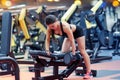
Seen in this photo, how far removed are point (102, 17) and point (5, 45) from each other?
5302 mm

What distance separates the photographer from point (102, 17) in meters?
8.29

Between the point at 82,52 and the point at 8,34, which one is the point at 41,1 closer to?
the point at 82,52

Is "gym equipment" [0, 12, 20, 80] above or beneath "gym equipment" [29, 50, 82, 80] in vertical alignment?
above

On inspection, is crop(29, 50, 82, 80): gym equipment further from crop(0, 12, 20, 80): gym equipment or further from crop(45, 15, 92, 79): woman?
crop(0, 12, 20, 80): gym equipment

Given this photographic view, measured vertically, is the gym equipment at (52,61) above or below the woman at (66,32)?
below

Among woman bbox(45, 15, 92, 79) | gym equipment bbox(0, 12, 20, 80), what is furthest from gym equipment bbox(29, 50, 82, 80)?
gym equipment bbox(0, 12, 20, 80)

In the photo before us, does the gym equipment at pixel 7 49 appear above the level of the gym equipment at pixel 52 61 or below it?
above

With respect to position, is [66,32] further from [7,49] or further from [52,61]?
[7,49]

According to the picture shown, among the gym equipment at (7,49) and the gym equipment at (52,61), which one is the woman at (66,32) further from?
the gym equipment at (7,49)

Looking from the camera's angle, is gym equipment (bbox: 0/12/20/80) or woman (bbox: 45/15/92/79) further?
woman (bbox: 45/15/92/79)

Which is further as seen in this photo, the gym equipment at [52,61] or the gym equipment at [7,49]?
the gym equipment at [52,61]

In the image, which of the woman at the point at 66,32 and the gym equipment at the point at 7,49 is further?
the woman at the point at 66,32

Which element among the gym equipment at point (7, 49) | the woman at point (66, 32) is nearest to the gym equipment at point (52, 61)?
the woman at point (66, 32)

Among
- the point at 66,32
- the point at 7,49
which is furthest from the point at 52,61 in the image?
the point at 7,49
